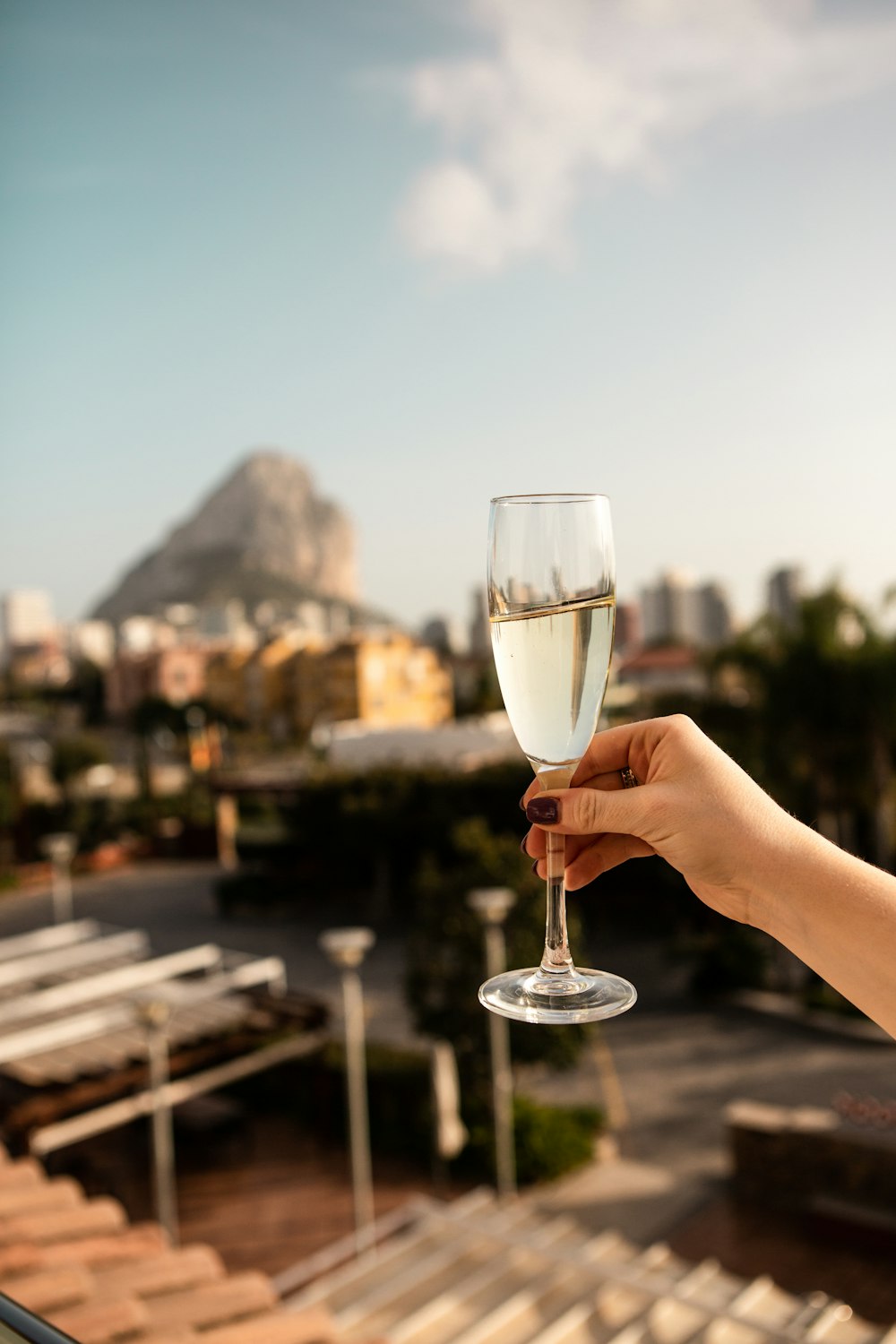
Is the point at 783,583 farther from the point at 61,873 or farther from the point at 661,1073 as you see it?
the point at 661,1073

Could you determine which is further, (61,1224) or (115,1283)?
(61,1224)

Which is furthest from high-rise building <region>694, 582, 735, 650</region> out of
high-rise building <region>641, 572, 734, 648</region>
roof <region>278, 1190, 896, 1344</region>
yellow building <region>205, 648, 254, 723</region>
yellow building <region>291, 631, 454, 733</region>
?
roof <region>278, 1190, 896, 1344</region>

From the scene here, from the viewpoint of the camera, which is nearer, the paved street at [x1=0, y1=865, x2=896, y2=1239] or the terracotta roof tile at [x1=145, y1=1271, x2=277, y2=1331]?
the terracotta roof tile at [x1=145, y1=1271, x2=277, y2=1331]

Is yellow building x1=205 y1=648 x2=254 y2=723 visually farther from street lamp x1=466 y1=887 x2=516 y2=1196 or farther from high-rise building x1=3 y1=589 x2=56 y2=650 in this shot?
high-rise building x1=3 y1=589 x2=56 y2=650

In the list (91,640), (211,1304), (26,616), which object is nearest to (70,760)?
(211,1304)

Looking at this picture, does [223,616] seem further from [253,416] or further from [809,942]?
[809,942]

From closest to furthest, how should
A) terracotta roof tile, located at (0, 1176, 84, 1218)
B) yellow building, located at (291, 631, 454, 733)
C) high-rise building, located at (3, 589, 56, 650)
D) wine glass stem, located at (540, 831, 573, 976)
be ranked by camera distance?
wine glass stem, located at (540, 831, 573, 976) < terracotta roof tile, located at (0, 1176, 84, 1218) < yellow building, located at (291, 631, 454, 733) < high-rise building, located at (3, 589, 56, 650)
